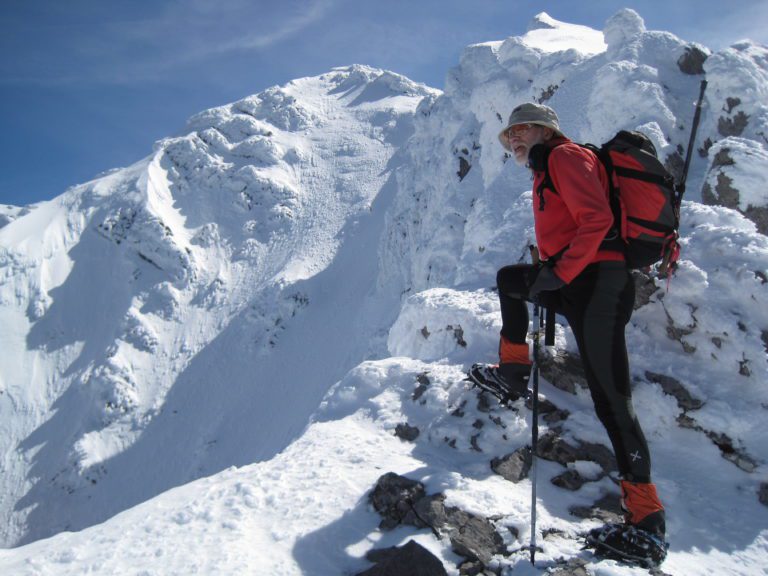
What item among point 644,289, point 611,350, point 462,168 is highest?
point 462,168

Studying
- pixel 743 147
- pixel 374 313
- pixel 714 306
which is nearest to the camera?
pixel 714 306

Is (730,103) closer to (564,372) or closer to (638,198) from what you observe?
(564,372)

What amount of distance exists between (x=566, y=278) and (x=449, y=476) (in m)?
2.04

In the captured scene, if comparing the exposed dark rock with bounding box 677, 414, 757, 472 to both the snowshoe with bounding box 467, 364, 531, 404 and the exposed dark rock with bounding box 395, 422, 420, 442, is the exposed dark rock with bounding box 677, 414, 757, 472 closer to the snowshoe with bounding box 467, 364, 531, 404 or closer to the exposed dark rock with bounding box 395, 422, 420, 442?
the snowshoe with bounding box 467, 364, 531, 404

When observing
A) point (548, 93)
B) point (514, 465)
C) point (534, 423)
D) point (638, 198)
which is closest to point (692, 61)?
point (548, 93)

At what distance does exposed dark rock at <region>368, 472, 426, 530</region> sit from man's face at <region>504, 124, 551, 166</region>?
2857 mm

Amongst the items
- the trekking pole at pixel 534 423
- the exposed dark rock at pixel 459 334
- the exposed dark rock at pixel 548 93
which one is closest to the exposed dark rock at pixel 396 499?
the trekking pole at pixel 534 423

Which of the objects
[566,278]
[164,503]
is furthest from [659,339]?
[164,503]

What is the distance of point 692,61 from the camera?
766 inches

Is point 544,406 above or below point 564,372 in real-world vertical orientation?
below

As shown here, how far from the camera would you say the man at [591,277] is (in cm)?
369

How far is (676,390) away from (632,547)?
2.73 metres

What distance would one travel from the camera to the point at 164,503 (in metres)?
4.51

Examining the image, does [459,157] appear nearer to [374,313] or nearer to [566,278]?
[374,313]
